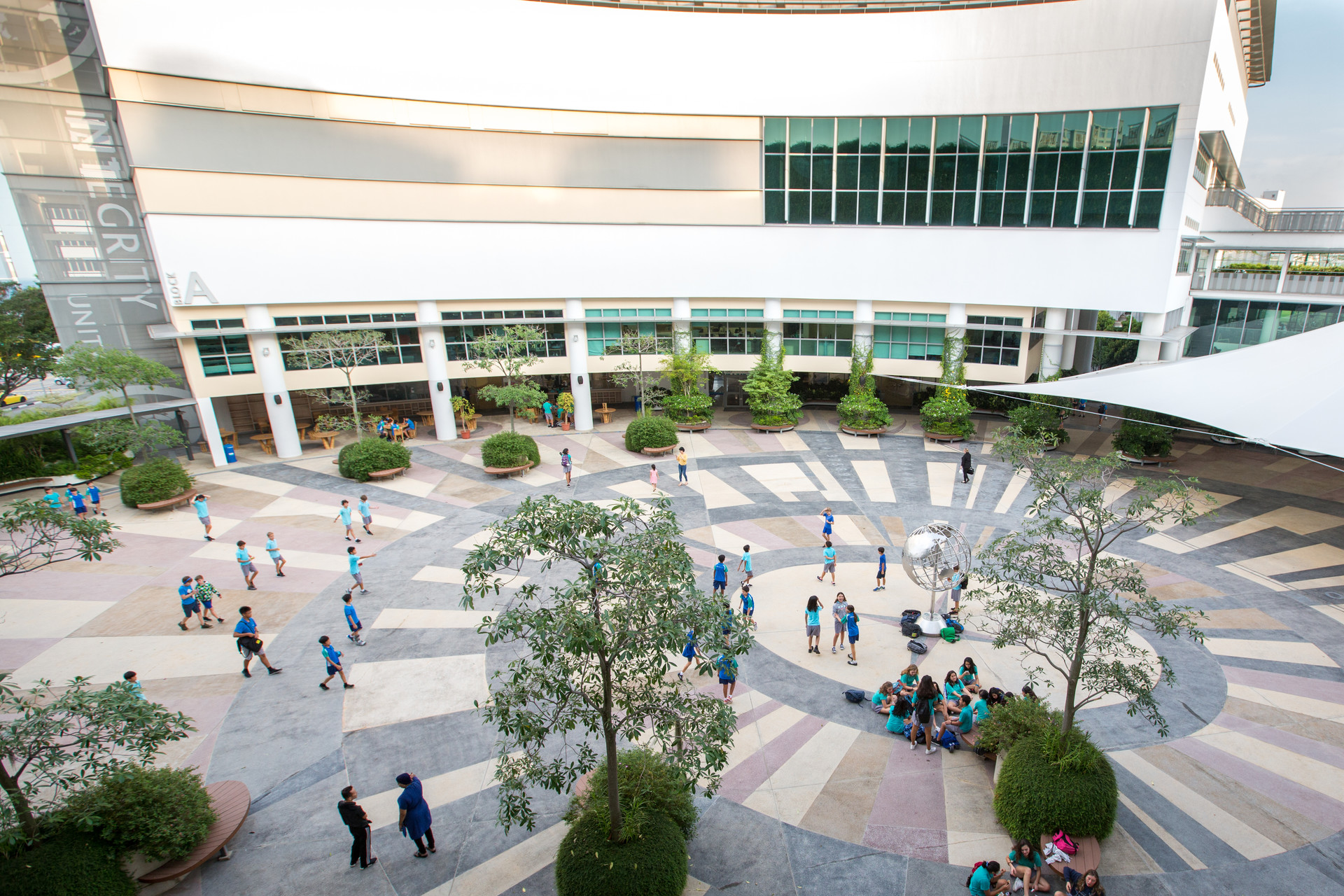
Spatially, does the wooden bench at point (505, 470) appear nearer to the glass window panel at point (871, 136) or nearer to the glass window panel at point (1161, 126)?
the glass window panel at point (871, 136)

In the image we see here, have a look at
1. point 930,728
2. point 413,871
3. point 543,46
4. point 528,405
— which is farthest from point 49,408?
point 930,728

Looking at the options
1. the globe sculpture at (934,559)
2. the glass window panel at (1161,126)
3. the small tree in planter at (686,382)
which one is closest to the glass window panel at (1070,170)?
the glass window panel at (1161,126)

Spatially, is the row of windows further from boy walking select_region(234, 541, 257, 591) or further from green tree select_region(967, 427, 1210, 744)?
boy walking select_region(234, 541, 257, 591)

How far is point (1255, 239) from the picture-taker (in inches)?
1104

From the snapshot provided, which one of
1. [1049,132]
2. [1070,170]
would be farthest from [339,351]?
[1070,170]

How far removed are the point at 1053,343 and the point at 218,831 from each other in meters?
29.1

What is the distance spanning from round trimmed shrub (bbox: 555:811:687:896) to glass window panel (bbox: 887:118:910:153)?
87.1 ft

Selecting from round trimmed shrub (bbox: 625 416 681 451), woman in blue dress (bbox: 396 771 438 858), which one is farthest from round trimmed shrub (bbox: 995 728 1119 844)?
round trimmed shrub (bbox: 625 416 681 451)

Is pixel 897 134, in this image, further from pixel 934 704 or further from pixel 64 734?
pixel 64 734

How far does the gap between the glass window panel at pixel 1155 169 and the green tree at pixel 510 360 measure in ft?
76.9

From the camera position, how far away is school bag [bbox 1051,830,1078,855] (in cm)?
815

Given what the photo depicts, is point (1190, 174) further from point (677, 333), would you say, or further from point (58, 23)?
point (58, 23)

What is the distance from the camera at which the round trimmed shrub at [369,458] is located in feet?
74.9

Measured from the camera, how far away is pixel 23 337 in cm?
3203
